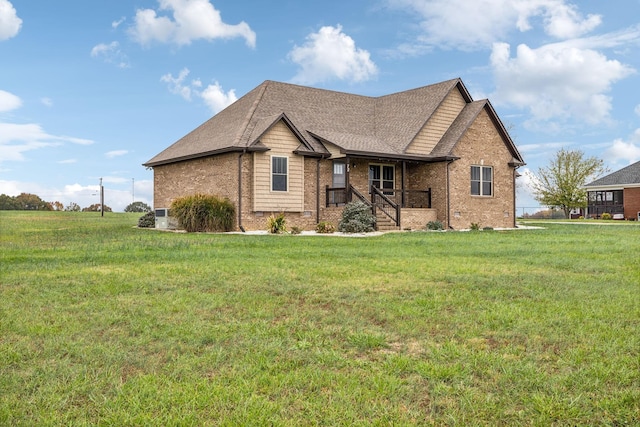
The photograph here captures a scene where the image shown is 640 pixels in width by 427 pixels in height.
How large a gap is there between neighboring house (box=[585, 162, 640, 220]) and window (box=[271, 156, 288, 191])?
36126mm

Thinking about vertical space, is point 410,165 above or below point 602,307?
above

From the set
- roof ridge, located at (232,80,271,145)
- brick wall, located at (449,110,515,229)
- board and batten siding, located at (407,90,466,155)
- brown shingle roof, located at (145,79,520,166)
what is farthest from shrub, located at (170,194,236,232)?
brick wall, located at (449,110,515,229)

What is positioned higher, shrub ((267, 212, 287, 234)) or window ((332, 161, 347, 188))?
window ((332, 161, 347, 188))

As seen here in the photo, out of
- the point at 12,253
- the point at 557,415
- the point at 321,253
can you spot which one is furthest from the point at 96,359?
the point at 12,253

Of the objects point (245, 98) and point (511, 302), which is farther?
point (245, 98)

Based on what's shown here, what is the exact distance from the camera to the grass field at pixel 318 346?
383cm

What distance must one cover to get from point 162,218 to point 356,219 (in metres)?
11.0

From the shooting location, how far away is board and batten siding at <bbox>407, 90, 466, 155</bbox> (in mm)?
27641

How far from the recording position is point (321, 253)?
13.2 metres

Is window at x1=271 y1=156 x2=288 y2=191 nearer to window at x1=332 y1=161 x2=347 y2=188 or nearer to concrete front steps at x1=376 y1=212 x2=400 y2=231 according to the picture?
window at x1=332 y1=161 x2=347 y2=188

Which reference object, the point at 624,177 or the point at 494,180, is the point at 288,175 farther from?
the point at 624,177

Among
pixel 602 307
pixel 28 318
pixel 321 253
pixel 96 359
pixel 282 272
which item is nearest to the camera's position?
pixel 96 359

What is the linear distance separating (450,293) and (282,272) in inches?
126

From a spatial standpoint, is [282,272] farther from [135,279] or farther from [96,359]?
[96,359]
